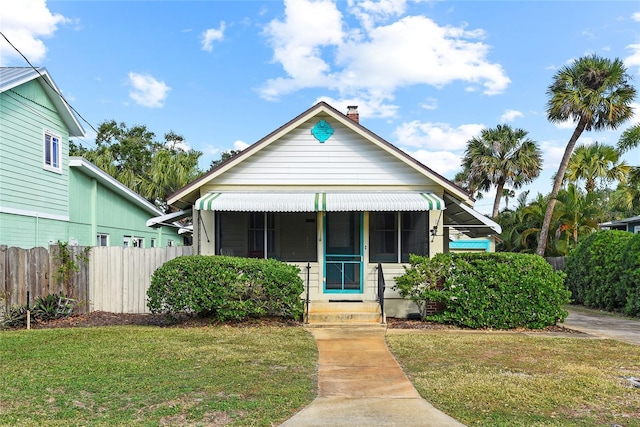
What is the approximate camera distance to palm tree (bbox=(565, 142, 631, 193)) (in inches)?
1105

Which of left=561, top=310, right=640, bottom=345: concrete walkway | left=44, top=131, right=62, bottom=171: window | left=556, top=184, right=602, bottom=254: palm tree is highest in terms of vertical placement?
left=44, top=131, right=62, bottom=171: window

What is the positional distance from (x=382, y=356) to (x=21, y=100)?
13085 millimetres

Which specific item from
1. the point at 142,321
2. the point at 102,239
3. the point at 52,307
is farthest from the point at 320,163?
the point at 102,239

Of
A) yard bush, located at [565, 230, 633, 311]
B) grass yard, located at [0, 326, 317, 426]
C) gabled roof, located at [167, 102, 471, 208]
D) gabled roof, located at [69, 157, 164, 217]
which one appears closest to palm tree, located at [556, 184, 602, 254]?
yard bush, located at [565, 230, 633, 311]

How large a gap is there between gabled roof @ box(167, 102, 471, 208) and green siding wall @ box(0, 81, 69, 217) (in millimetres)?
5027

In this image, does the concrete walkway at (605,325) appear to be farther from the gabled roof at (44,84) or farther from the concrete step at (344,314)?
the gabled roof at (44,84)

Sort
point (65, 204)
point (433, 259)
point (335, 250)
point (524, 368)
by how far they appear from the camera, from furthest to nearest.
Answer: point (65, 204) → point (335, 250) → point (433, 259) → point (524, 368)

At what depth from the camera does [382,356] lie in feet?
27.2

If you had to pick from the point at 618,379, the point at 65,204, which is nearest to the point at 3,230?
the point at 65,204

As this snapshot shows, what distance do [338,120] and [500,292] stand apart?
5756 millimetres

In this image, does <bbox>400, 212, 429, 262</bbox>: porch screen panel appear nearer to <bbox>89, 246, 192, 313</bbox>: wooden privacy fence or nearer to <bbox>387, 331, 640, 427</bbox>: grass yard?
<bbox>387, 331, 640, 427</bbox>: grass yard

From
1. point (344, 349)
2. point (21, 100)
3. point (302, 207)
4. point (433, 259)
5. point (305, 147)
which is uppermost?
point (21, 100)

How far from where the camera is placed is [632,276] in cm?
1441

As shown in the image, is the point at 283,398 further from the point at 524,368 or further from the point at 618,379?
the point at 618,379
